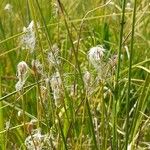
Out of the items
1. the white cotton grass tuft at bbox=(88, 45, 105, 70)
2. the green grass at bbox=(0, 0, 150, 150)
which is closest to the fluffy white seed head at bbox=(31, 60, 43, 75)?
the green grass at bbox=(0, 0, 150, 150)

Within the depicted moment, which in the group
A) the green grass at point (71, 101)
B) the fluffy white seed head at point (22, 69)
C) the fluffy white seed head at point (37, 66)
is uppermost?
the fluffy white seed head at point (22, 69)

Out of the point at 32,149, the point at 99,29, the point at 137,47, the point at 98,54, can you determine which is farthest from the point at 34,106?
the point at 99,29

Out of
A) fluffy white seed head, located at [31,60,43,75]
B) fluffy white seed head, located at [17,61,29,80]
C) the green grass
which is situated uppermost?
fluffy white seed head, located at [17,61,29,80]

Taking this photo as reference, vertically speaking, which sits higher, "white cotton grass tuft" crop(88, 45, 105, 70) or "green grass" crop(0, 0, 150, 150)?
"white cotton grass tuft" crop(88, 45, 105, 70)

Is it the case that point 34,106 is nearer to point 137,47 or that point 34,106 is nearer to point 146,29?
point 137,47

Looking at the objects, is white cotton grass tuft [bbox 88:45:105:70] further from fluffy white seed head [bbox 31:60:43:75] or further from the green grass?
fluffy white seed head [bbox 31:60:43:75]

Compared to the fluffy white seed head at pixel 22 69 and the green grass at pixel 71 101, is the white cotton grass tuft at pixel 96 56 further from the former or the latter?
the fluffy white seed head at pixel 22 69

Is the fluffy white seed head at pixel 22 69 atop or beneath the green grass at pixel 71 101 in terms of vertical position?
atop

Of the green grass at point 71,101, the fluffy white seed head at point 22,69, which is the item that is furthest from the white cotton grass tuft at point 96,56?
the fluffy white seed head at point 22,69

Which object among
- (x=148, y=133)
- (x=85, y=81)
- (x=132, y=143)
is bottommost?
(x=148, y=133)

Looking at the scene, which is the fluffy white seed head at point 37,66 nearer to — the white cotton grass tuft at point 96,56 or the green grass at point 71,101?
the green grass at point 71,101

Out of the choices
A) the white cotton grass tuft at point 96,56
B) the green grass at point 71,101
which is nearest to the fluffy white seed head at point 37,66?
the green grass at point 71,101
